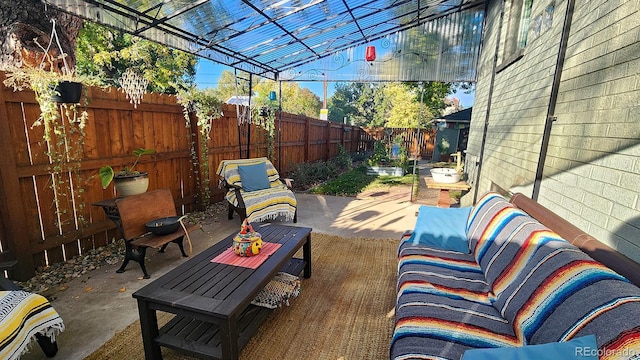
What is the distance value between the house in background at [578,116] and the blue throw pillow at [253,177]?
3434 mm

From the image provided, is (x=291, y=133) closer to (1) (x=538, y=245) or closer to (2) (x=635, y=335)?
(1) (x=538, y=245)

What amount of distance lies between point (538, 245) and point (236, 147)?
16.9 ft

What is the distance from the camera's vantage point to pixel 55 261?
9.74 ft

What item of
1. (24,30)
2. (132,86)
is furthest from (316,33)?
(24,30)

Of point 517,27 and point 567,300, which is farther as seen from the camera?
point 517,27

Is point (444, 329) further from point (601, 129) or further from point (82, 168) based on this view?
point (82, 168)

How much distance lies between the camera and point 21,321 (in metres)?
1.55

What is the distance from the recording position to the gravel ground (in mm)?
2609

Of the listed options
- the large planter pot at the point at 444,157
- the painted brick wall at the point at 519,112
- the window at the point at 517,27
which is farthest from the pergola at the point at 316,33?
the large planter pot at the point at 444,157

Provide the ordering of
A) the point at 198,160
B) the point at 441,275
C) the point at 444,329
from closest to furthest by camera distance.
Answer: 1. the point at 444,329
2. the point at 441,275
3. the point at 198,160

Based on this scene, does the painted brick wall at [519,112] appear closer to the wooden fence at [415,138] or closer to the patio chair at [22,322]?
the patio chair at [22,322]

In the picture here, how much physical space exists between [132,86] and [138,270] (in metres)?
2.18

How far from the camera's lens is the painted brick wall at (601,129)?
156cm

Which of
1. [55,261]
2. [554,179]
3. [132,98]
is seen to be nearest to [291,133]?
[132,98]
